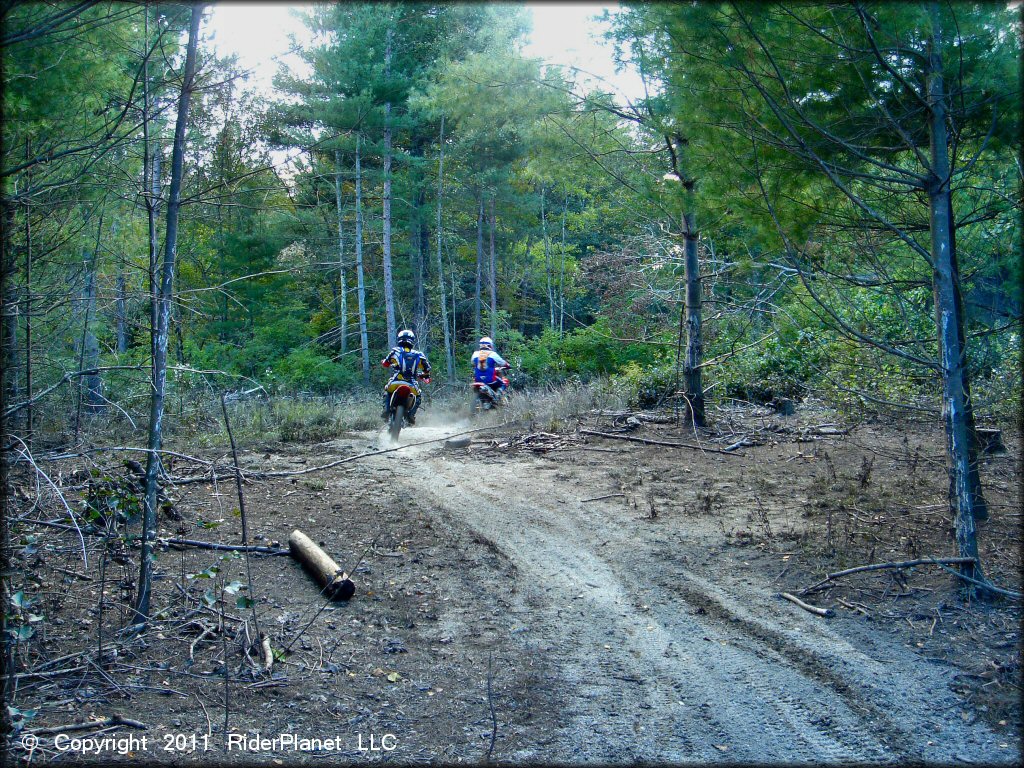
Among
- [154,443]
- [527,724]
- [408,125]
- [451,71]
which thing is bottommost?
[527,724]

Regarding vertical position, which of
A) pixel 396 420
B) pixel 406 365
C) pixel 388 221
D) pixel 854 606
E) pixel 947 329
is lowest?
pixel 854 606

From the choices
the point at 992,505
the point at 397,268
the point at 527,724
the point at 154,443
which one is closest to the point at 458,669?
the point at 527,724

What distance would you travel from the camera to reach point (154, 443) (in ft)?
14.8

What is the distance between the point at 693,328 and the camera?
12.6 m

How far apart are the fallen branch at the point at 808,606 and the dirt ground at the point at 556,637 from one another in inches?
2.3

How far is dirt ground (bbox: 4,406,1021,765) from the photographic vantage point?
3.77 metres

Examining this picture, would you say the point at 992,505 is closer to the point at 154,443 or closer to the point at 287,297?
the point at 154,443

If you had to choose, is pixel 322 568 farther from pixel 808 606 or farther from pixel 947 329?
pixel 947 329

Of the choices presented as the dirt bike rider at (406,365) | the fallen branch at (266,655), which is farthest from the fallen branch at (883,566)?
the dirt bike rider at (406,365)

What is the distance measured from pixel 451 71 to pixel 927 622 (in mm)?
10660

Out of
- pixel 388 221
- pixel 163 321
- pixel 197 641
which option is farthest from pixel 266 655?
pixel 388 221

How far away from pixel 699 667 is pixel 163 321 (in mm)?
4196

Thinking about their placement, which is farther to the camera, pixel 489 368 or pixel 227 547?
pixel 489 368

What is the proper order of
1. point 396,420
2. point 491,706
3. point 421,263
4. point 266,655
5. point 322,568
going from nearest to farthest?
point 491,706 → point 266,655 → point 322,568 → point 396,420 → point 421,263
